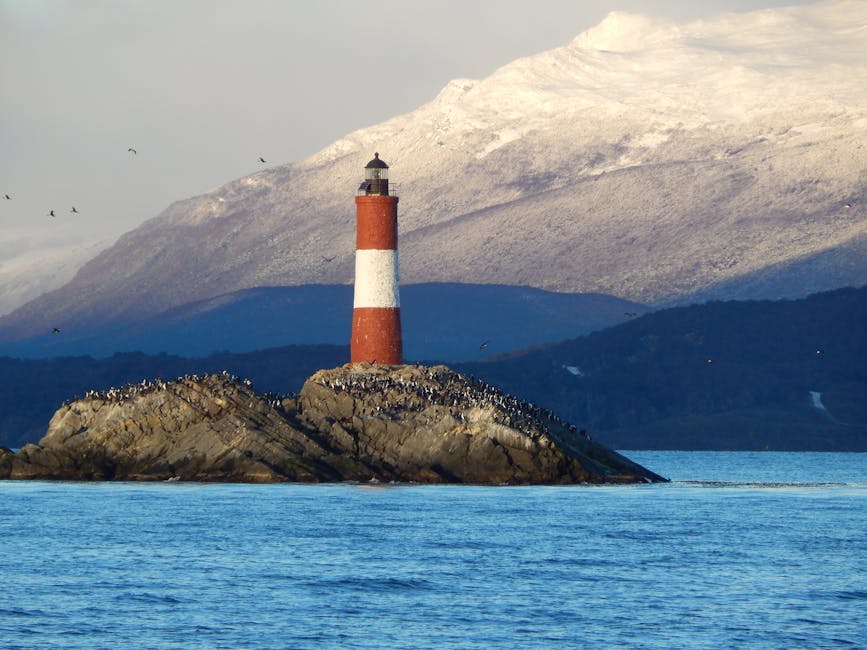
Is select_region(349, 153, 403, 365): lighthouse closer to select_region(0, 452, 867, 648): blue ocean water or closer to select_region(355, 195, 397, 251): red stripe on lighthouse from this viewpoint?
select_region(355, 195, 397, 251): red stripe on lighthouse

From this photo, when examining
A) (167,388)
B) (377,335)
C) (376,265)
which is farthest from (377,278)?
(167,388)

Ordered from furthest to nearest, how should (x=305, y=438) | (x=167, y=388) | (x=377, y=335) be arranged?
1. (x=377, y=335)
2. (x=167, y=388)
3. (x=305, y=438)

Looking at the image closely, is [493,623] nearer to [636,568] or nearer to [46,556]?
[636,568]

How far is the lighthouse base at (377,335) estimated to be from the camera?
371ft

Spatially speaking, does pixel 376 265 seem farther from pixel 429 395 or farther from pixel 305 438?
pixel 305 438

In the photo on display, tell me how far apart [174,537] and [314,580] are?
13.4m

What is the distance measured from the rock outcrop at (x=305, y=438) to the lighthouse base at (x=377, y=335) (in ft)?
11.7

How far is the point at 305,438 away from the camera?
344ft

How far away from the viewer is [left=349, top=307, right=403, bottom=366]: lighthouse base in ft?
371

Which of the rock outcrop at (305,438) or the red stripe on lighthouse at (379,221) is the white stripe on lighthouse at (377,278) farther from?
the rock outcrop at (305,438)

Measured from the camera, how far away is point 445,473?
A: 105 m

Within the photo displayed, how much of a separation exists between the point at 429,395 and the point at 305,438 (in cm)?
850

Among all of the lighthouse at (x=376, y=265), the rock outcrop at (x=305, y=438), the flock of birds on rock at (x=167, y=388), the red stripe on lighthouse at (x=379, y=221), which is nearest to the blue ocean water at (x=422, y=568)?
the rock outcrop at (x=305, y=438)

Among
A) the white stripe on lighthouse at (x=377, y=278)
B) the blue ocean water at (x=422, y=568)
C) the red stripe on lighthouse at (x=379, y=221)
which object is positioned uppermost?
the red stripe on lighthouse at (x=379, y=221)
